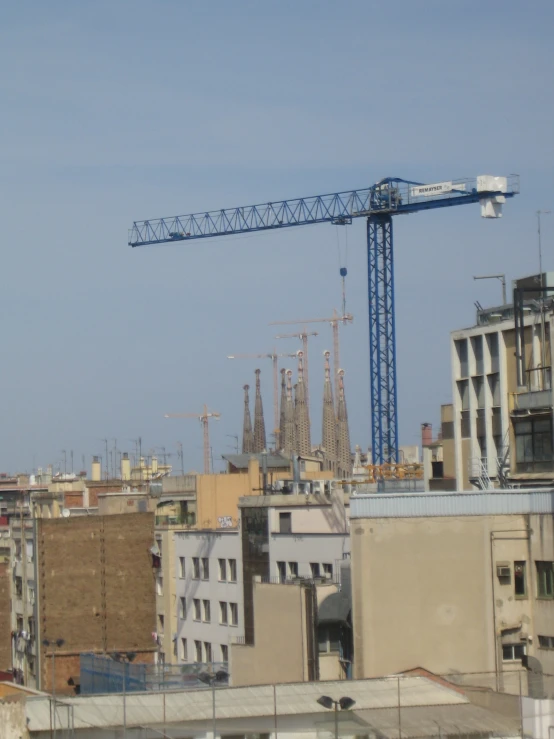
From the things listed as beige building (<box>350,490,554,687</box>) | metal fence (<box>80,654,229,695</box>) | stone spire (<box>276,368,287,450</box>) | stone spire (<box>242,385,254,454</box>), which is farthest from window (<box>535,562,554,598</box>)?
stone spire (<box>242,385,254,454</box>)

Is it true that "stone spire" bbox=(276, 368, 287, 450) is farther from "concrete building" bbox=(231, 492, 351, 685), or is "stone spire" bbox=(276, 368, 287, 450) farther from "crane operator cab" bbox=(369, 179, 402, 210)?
"concrete building" bbox=(231, 492, 351, 685)

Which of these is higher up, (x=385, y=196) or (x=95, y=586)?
(x=385, y=196)

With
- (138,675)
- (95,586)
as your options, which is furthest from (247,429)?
(138,675)

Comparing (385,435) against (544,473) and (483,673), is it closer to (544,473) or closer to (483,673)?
(544,473)

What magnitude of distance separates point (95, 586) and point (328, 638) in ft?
79.8

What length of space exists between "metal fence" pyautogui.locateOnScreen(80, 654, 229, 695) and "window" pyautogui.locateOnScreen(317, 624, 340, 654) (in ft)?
9.01

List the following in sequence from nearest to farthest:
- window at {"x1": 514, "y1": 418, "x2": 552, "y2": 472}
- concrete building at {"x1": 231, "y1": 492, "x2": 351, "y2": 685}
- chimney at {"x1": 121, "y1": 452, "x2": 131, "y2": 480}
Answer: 1. window at {"x1": 514, "y1": 418, "x2": 552, "y2": 472}
2. concrete building at {"x1": 231, "y1": 492, "x2": 351, "y2": 685}
3. chimney at {"x1": 121, "y1": 452, "x2": 131, "y2": 480}

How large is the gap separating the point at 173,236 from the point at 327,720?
77.2 m

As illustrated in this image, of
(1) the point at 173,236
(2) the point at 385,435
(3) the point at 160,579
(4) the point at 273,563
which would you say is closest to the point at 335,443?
(1) the point at 173,236

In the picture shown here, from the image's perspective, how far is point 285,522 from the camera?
42.4 m

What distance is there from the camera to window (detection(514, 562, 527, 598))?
24.6 m

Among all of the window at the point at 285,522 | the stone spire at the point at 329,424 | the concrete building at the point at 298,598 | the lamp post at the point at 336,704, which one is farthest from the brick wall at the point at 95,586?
the stone spire at the point at 329,424

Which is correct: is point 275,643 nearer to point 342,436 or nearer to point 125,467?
point 125,467

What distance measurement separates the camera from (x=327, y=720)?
1994 centimetres
